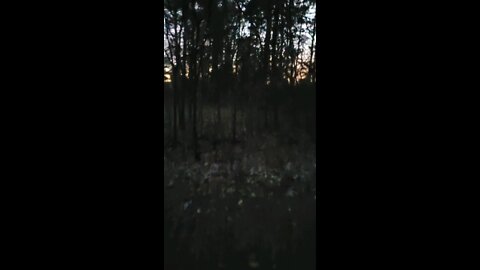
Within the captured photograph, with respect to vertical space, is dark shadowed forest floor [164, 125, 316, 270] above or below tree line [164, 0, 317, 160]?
below

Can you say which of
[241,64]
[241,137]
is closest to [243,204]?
[241,137]

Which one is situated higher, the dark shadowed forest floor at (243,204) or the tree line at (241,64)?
the tree line at (241,64)

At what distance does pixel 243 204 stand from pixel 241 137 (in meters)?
0.45

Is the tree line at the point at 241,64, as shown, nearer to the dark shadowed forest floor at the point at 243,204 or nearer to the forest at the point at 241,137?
the forest at the point at 241,137

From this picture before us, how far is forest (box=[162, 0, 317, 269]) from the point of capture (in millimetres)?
2363

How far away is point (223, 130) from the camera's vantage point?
244 cm

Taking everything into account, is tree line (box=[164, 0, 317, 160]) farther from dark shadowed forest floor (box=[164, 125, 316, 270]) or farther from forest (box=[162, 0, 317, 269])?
dark shadowed forest floor (box=[164, 125, 316, 270])

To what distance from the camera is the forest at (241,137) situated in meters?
2.36

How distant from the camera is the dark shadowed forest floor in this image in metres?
2.37

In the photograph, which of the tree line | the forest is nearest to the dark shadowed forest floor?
the forest

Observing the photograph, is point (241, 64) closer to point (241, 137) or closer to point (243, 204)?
point (241, 137)

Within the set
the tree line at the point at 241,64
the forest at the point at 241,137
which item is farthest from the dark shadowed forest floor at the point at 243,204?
the tree line at the point at 241,64
